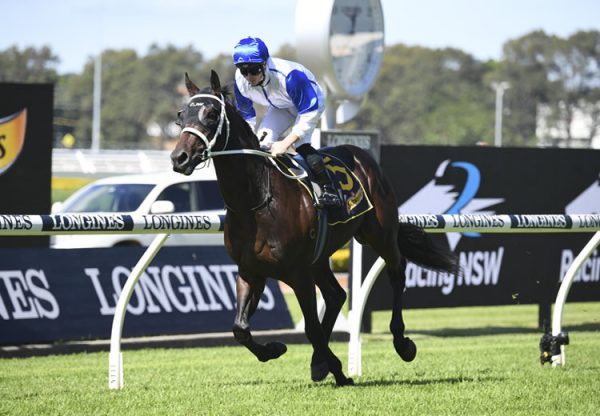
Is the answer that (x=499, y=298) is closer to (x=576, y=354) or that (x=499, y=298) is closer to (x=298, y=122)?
(x=576, y=354)

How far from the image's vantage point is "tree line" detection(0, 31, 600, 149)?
82688 mm

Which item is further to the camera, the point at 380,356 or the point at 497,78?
the point at 497,78

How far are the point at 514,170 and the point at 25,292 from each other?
19.8 ft

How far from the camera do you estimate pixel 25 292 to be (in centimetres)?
1037

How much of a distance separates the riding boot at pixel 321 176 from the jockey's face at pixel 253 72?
60 centimetres

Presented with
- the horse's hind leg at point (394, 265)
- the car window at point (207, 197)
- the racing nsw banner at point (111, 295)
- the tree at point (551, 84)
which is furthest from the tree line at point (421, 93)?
the horse's hind leg at point (394, 265)

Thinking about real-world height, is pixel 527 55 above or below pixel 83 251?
below

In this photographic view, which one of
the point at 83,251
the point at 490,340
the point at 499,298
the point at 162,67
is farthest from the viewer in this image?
the point at 162,67

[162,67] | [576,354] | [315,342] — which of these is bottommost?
[162,67]

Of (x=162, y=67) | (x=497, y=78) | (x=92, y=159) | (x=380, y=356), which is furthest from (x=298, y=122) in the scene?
(x=162, y=67)

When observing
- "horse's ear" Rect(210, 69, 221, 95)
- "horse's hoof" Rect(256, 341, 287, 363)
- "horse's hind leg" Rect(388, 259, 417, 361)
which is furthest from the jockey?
"horse's hind leg" Rect(388, 259, 417, 361)

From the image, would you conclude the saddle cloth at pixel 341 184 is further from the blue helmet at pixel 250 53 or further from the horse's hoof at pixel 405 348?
the horse's hoof at pixel 405 348

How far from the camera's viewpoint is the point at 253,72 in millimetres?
7129

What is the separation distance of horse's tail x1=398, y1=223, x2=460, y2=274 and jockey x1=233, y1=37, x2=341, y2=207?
1329mm
